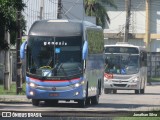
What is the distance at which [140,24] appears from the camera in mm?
92500

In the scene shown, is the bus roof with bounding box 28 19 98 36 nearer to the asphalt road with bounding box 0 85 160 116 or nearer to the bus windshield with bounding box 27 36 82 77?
the bus windshield with bounding box 27 36 82 77

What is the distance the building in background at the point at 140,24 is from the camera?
300ft

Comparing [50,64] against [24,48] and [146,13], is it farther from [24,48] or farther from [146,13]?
[146,13]

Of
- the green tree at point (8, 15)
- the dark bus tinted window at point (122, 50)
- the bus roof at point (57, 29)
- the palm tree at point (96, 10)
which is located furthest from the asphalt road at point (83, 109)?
the palm tree at point (96, 10)

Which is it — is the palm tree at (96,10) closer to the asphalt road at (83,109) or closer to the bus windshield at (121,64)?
the bus windshield at (121,64)

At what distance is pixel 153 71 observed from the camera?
82188mm

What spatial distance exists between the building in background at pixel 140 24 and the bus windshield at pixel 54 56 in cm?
6185

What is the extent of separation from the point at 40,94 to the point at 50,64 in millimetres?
1229

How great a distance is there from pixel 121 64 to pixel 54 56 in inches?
689

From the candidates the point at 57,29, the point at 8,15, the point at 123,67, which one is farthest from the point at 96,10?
the point at 57,29

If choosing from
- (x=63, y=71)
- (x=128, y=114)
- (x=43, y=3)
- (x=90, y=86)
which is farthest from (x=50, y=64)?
(x=43, y=3)

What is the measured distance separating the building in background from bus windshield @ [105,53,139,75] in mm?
44805

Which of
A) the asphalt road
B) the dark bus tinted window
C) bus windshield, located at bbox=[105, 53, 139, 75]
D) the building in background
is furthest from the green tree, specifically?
the building in background

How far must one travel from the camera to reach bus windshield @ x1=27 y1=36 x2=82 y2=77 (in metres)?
28.0
